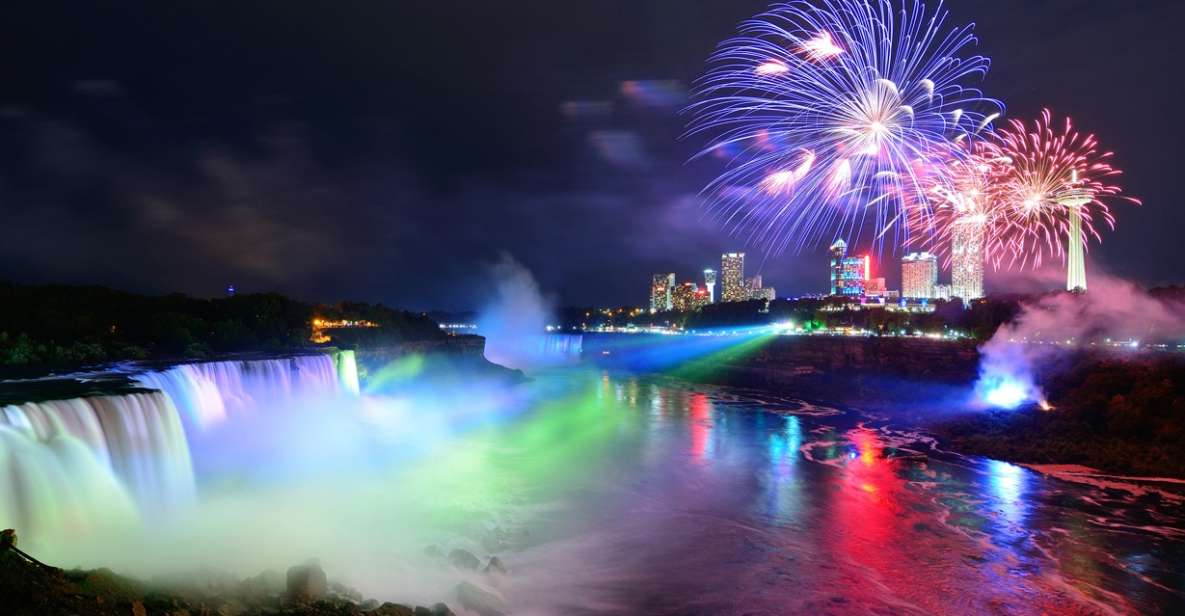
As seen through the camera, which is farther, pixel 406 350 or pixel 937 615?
pixel 406 350

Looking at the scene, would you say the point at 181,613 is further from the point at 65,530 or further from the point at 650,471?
the point at 650,471

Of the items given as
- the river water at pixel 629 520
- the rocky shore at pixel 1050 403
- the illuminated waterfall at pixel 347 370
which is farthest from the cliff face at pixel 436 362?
the rocky shore at pixel 1050 403

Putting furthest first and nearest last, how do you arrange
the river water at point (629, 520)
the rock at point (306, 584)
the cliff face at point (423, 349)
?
1. the cliff face at point (423, 349)
2. the river water at point (629, 520)
3. the rock at point (306, 584)

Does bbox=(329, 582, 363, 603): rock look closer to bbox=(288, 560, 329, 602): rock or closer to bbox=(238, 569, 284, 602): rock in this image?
bbox=(288, 560, 329, 602): rock

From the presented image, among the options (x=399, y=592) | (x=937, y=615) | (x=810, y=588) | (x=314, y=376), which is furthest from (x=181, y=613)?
(x=314, y=376)

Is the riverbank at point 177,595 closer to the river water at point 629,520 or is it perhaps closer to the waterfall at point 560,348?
the river water at point 629,520
